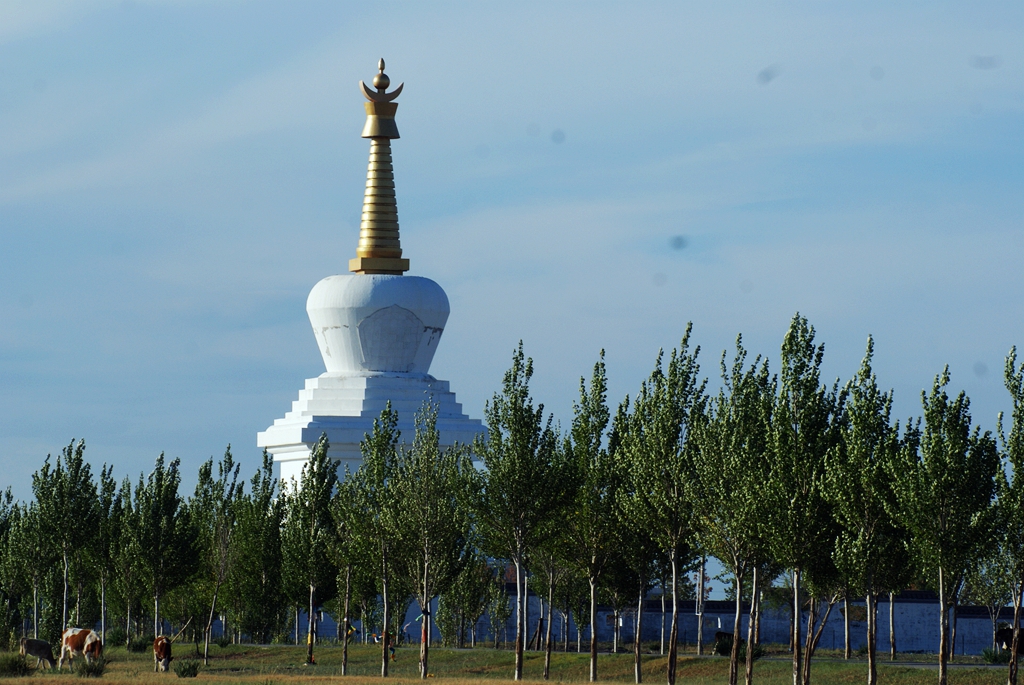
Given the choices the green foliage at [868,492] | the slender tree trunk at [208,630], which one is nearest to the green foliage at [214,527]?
the slender tree trunk at [208,630]

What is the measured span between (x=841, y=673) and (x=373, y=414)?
29.4 meters

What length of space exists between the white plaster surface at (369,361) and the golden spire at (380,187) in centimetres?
188

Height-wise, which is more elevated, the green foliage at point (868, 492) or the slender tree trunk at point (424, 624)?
the green foliage at point (868, 492)

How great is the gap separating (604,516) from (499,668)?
7.43 metres

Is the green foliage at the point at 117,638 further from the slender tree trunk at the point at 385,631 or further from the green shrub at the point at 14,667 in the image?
the green shrub at the point at 14,667

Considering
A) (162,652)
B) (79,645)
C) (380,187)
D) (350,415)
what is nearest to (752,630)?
(162,652)

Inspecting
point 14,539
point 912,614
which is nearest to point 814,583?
point 912,614

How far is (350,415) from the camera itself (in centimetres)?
6806

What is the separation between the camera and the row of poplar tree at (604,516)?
3756 centimetres

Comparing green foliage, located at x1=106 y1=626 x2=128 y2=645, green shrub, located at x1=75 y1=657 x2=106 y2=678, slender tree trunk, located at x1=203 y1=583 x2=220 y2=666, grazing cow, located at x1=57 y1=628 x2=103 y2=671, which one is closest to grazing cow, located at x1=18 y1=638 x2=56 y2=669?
grazing cow, located at x1=57 y1=628 x2=103 y2=671

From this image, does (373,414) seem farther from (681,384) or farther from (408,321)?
(681,384)

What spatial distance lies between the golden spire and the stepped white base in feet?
21.1

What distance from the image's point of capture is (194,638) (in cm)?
6388

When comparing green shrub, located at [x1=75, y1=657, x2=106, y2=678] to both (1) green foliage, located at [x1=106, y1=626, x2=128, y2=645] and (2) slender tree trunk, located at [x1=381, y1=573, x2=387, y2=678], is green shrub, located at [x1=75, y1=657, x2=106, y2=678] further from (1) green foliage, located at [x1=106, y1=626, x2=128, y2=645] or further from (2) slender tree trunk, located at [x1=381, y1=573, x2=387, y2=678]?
(1) green foliage, located at [x1=106, y1=626, x2=128, y2=645]
